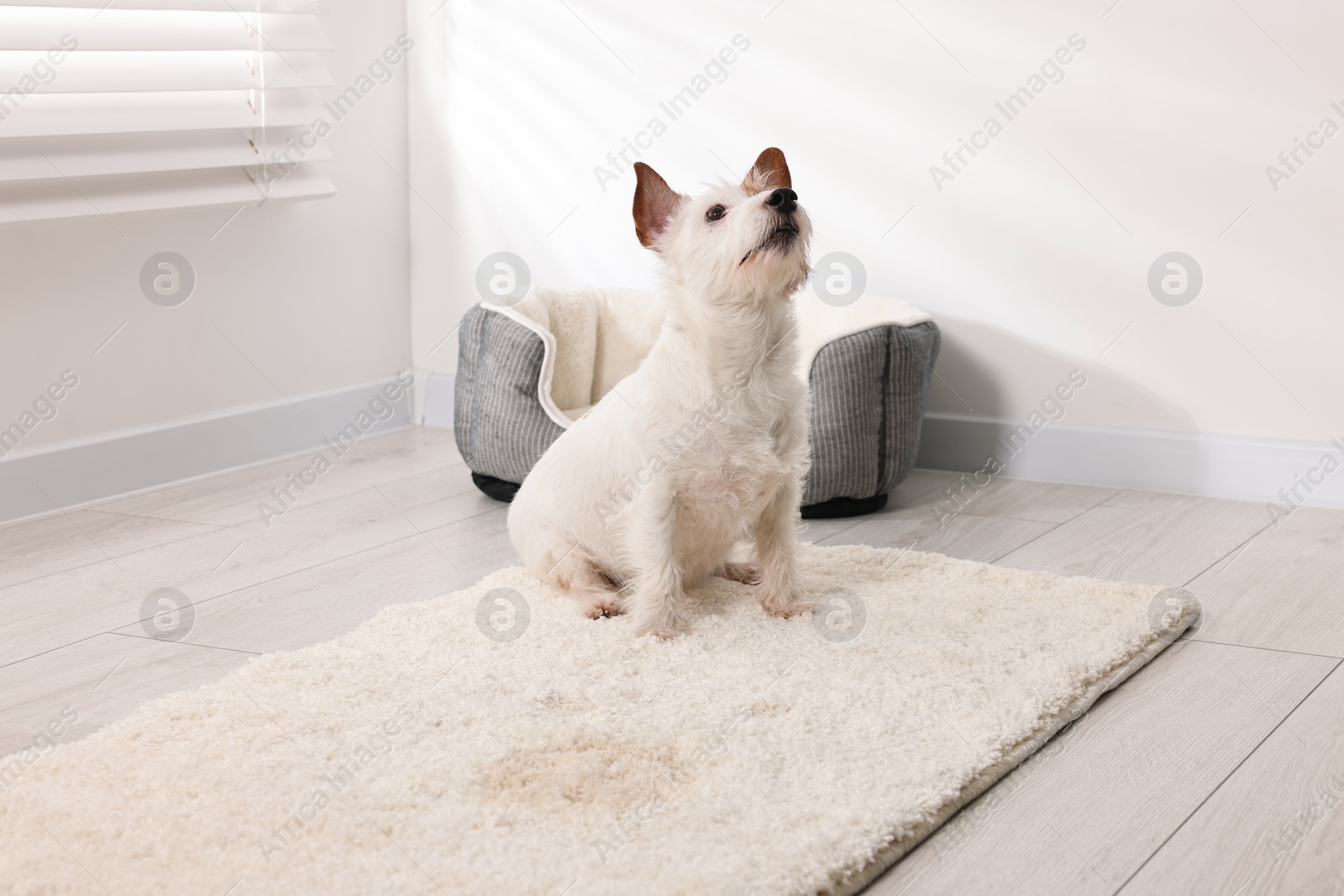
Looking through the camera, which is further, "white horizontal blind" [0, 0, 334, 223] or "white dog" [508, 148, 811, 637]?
"white horizontal blind" [0, 0, 334, 223]

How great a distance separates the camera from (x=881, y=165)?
3430 mm

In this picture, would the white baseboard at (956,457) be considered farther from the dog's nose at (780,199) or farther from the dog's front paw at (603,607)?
the dog's nose at (780,199)

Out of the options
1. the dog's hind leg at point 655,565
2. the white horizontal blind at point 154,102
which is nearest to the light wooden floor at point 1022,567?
the dog's hind leg at point 655,565

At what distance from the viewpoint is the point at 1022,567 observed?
101 inches

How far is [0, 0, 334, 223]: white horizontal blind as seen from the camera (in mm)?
2754

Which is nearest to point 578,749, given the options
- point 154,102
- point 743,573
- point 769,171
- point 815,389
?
point 743,573

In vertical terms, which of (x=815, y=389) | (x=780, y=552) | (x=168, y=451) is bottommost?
(x=168, y=451)

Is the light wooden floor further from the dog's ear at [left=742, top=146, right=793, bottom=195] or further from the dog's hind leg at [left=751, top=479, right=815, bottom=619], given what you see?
the dog's ear at [left=742, top=146, right=793, bottom=195]

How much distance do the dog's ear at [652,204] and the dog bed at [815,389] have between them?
0.92 meters

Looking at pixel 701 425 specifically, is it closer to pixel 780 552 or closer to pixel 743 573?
pixel 780 552

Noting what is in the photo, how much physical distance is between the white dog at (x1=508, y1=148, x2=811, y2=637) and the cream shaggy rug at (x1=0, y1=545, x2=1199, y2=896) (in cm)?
13

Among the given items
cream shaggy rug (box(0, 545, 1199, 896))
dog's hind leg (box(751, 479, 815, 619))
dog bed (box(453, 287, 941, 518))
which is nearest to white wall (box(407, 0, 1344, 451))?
dog bed (box(453, 287, 941, 518))

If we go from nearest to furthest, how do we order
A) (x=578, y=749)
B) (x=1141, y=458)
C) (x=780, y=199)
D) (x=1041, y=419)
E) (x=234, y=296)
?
(x=578, y=749) < (x=780, y=199) < (x=1141, y=458) < (x=1041, y=419) < (x=234, y=296)

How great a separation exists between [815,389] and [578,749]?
152cm
